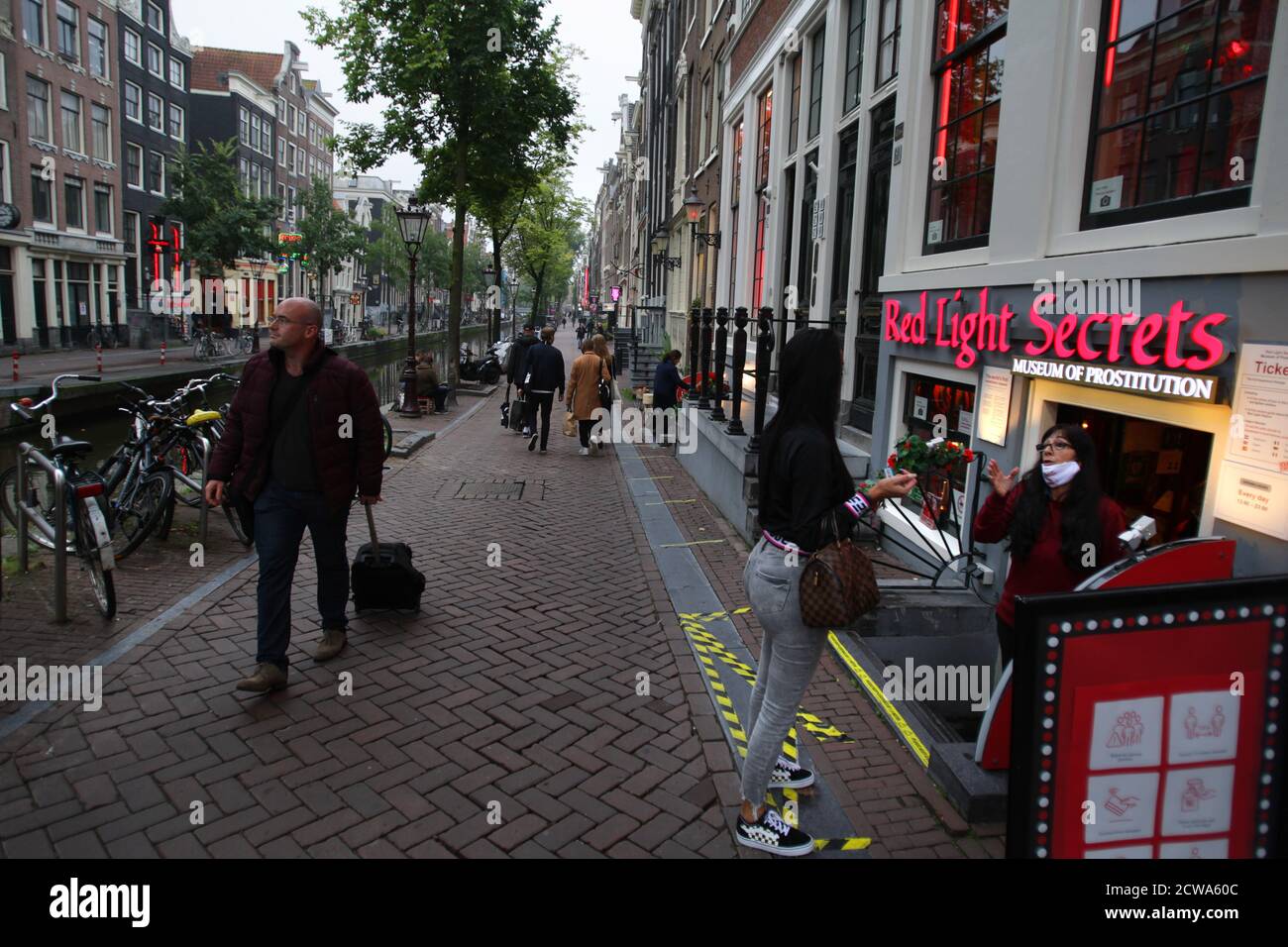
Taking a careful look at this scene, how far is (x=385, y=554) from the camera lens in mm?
5348

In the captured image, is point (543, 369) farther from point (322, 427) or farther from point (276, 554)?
point (276, 554)

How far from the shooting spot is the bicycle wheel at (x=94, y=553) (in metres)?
4.92

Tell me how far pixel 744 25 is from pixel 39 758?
49.7ft

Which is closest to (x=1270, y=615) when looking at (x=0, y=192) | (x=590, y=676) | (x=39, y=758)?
(x=590, y=676)

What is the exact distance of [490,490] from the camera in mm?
9766

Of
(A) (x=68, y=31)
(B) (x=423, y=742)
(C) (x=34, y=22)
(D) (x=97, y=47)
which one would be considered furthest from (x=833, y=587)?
(D) (x=97, y=47)

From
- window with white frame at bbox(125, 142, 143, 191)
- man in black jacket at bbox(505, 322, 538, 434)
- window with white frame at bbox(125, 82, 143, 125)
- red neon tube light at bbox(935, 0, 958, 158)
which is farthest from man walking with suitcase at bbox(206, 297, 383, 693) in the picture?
window with white frame at bbox(125, 82, 143, 125)

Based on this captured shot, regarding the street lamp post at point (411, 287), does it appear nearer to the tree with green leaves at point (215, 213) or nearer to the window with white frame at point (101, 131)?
the tree with green leaves at point (215, 213)

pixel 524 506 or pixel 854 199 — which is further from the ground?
pixel 854 199

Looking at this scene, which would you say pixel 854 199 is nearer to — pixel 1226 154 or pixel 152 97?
pixel 1226 154

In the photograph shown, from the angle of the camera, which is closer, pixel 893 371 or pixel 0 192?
pixel 893 371

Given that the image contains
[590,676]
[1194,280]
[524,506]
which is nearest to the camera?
[1194,280]

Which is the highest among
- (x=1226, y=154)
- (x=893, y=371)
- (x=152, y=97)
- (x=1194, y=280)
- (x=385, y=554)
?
(x=152, y=97)

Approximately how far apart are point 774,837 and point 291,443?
2.91 m
